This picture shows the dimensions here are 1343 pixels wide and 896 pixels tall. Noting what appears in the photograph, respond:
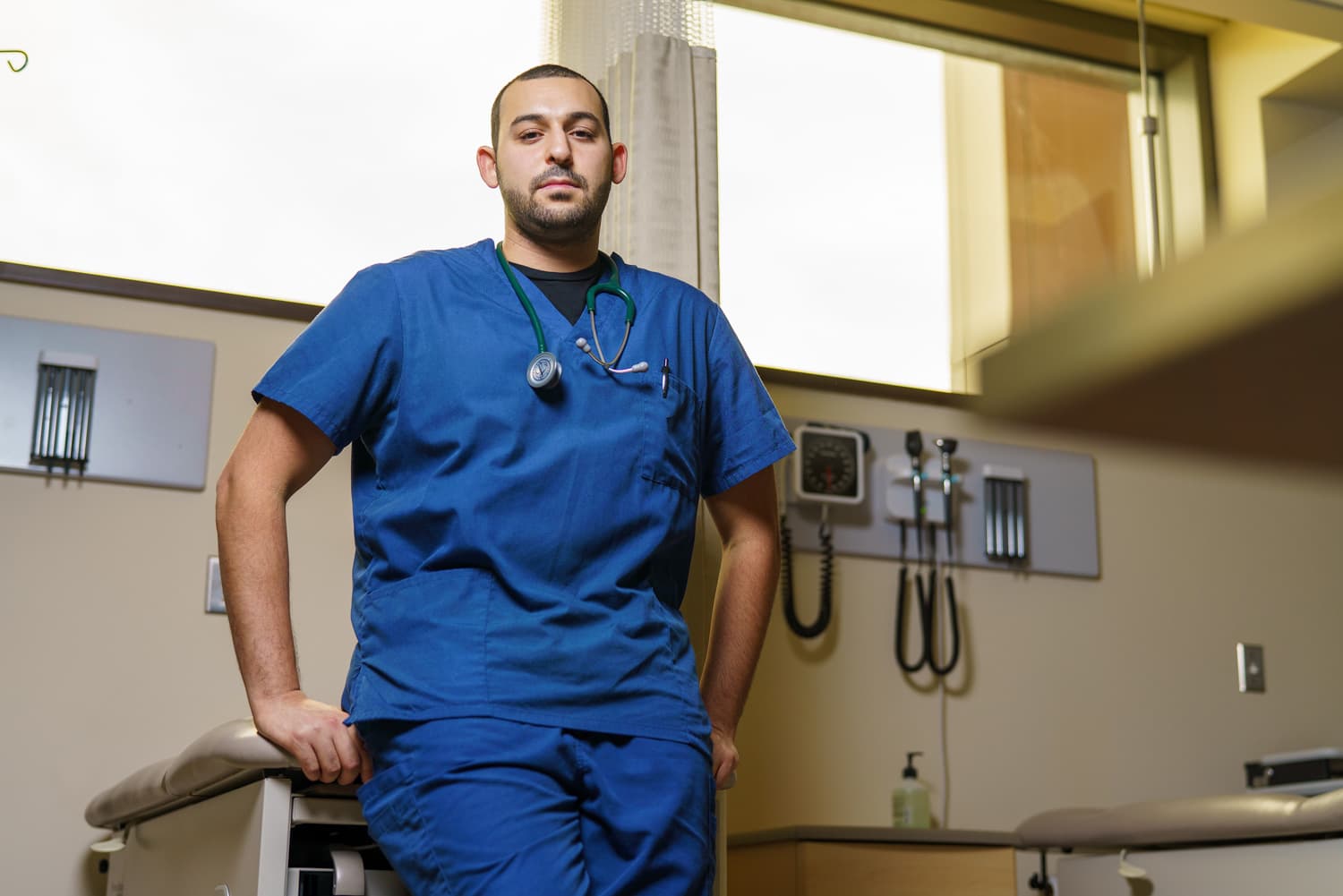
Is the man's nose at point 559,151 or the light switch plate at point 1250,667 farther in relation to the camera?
the light switch plate at point 1250,667

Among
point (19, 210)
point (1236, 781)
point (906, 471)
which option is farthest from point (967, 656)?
point (19, 210)

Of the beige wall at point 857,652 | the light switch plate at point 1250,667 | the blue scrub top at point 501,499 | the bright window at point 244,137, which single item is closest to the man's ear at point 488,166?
the blue scrub top at point 501,499

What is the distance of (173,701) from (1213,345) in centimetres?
241

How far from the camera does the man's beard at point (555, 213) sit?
1729 mm

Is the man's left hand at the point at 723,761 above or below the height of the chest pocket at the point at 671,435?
below

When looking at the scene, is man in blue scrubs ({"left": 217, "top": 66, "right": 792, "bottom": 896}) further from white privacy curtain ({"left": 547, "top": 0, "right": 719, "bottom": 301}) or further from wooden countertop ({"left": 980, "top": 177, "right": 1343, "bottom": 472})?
wooden countertop ({"left": 980, "top": 177, "right": 1343, "bottom": 472})

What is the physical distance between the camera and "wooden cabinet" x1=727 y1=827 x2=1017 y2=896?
265cm

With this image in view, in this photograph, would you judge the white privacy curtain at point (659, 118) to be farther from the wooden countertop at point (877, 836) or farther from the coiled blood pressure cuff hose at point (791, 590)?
the wooden countertop at point (877, 836)

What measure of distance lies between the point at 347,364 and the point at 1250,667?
270 cm

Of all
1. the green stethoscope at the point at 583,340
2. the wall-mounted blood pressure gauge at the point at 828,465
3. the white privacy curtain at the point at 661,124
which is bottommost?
the green stethoscope at the point at 583,340

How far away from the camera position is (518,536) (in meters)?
1.54

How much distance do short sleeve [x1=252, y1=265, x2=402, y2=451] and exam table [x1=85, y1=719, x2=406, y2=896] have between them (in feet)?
1.17

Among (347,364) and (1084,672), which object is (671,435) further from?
(1084,672)

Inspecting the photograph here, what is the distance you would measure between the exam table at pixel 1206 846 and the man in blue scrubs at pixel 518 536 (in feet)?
3.17
